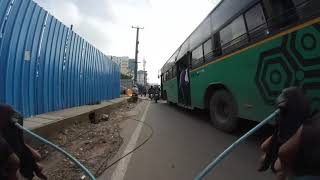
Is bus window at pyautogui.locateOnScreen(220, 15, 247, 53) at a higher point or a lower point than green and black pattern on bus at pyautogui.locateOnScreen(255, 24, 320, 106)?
higher

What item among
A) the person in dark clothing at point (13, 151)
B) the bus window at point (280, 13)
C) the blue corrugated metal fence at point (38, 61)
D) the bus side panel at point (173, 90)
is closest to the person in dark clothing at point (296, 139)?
the person in dark clothing at point (13, 151)

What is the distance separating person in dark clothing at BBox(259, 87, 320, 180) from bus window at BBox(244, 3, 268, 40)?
378 centimetres

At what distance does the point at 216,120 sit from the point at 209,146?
5.95 ft

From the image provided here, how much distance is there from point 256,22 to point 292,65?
1.37 meters

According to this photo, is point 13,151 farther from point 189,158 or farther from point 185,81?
point 185,81

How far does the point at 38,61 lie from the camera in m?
7.86

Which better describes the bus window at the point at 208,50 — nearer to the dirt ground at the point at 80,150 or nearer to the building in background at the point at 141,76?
the dirt ground at the point at 80,150

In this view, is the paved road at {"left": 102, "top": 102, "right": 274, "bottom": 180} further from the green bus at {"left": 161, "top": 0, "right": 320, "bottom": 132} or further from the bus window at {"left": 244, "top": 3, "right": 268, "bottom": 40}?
the bus window at {"left": 244, "top": 3, "right": 268, "bottom": 40}

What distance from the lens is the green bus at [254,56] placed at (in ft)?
13.3

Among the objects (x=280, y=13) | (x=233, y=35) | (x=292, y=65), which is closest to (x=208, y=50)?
(x=233, y=35)

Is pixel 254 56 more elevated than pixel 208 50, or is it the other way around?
pixel 208 50

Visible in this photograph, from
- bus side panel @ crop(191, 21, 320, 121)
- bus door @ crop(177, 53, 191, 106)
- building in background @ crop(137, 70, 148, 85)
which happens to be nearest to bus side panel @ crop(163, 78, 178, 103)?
bus door @ crop(177, 53, 191, 106)

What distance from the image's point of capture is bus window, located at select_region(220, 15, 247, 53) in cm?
594

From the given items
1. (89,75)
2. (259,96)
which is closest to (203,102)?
(259,96)
